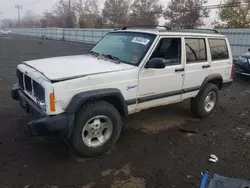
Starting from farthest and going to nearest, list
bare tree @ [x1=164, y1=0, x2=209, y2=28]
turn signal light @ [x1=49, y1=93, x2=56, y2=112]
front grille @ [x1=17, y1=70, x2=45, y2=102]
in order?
bare tree @ [x1=164, y1=0, x2=209, y2=28] → front grille @ [x1=17, y1=70, x2=45, y2=102] → turn signal light @ [x1=49, y1=93, x2=56, y2=112]

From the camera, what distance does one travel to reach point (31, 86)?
335cm

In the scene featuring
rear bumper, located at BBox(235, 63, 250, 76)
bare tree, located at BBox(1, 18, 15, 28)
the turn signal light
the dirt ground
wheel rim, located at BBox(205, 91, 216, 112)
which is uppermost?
bare tree, located at BBox(1, 18, 15, 28)

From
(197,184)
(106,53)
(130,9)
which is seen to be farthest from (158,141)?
(130,9)

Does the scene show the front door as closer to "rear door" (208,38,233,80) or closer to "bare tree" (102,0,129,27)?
"rear door" (208,38,233,80)

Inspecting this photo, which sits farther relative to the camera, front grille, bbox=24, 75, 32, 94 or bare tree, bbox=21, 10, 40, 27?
bare tree, bbox=21, 10, 40, 27

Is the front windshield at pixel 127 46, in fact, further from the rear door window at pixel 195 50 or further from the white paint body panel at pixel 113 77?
the rear door window at pixel 195 50

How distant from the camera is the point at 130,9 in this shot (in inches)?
1773

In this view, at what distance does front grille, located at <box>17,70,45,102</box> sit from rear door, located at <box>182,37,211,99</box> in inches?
104

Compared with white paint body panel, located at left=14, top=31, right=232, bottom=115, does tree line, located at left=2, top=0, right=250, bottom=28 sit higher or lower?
higher

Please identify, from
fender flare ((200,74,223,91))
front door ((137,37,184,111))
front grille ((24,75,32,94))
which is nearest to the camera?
front grille ((24,75,32,94))

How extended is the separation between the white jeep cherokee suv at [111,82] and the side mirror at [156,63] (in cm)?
2

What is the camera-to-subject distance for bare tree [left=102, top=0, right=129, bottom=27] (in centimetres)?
4227

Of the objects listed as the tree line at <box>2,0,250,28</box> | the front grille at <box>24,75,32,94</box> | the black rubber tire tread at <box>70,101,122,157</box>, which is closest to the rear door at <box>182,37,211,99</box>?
the black rubber tire tread at <box>70,101,122,157</box>

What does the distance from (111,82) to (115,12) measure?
44.0 meters
